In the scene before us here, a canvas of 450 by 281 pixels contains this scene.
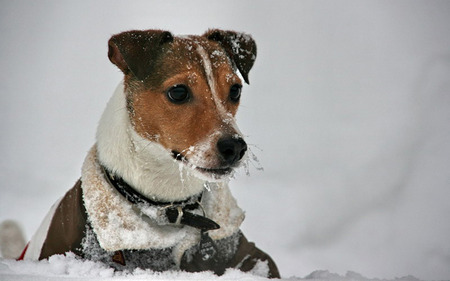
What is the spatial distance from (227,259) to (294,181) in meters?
1.90

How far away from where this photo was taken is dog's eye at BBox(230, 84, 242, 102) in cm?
236

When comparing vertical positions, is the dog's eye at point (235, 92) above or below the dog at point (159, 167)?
above

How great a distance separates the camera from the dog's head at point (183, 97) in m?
2.02

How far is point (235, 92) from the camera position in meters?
2.39

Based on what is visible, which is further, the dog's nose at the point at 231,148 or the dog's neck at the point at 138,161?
the dog's neck at the point at 138,161

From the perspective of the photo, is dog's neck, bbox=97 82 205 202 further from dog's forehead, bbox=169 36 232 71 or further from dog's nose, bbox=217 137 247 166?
dog's forehead, bbox=169 36 232 71

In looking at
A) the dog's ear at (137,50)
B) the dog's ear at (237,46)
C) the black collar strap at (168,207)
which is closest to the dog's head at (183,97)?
the dog's ear at (137,50)

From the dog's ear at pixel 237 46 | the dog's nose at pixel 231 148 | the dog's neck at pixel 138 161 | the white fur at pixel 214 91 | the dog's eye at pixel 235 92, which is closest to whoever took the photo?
the dog's nose at pixel 231 148

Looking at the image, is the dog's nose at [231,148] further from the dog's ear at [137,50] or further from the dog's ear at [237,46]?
the dog's ear at [237,46]

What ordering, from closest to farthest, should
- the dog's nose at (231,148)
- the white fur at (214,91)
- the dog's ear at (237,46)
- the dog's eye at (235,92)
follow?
1. the dog's nose at (231,148)
2. the white fur at (214,91)
3. the dog's eye at (235,92)
4. the dog's ear at (237,46)

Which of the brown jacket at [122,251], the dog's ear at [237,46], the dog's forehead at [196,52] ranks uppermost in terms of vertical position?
the dog's ear at [237,46]

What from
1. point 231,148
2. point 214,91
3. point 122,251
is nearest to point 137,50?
point 214,91

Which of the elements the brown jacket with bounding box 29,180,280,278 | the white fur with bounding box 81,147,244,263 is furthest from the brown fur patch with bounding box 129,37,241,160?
the brown jacket with bounding box 29,180,280,278

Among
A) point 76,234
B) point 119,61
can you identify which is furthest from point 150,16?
point 76,234
